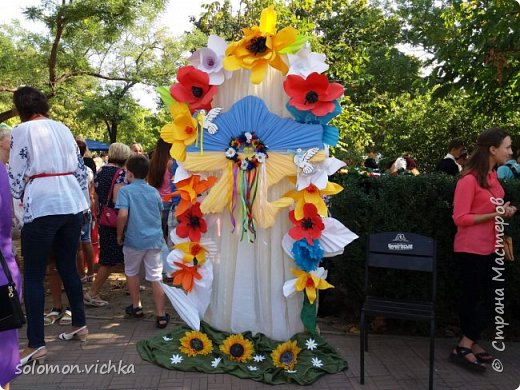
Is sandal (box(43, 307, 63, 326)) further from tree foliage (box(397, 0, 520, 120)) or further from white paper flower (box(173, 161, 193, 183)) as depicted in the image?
tree foliage (box(397, 0, 520, 120))

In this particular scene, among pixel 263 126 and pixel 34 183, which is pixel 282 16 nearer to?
pixel 263 126

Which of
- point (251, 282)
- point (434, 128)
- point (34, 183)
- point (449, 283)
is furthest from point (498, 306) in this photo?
point (434, 128)

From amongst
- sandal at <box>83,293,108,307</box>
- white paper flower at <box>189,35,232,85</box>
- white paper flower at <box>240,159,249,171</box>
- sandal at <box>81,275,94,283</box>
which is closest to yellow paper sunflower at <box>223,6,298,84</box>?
white paper flower at <box>189,35,232,85</box>

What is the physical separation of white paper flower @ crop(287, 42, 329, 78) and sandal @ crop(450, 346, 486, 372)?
242 centimetres

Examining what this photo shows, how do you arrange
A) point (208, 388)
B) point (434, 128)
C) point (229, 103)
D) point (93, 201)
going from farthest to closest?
point (434, 128) → point (93, 201) → point (229, 103) → point (208, 388)

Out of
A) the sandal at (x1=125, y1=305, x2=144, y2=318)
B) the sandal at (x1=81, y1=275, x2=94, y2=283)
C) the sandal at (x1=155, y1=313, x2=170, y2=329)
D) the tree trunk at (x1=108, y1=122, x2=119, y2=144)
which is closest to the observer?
the sandal at (x1=155, y1=313, x2=170, y2=329)

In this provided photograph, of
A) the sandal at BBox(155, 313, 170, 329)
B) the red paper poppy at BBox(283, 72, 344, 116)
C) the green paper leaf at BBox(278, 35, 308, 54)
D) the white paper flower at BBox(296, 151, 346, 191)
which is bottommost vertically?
the sandal at BBox(155, 313, 170, 329)

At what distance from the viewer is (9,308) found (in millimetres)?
2166

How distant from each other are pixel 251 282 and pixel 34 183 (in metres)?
1.79

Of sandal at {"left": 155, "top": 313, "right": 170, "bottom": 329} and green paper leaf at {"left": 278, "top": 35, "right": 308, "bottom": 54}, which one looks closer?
green paper leaf at {"left": 278, "top": 35, "right": 308, "bottom": 54}

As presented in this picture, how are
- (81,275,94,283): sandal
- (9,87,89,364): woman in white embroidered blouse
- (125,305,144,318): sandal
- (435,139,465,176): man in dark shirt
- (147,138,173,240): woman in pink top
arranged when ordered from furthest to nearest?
(435,139,465,176): man in dark shirt < (81,275,94,283): sandal < (147,138,173,240): woman in pink top < (125,305,144,318): sandal < (9,87,89,364): woman in white embroidered blouse

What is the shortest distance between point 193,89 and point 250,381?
2.20m

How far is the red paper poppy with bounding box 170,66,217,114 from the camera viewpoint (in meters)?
3.37

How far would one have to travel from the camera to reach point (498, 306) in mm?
3639
